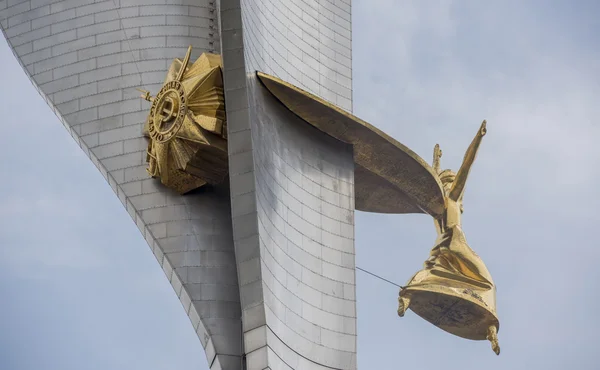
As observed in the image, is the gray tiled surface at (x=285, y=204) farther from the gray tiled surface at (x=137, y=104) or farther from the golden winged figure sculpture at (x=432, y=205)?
the gray tiled surface at (x=137, y=104)

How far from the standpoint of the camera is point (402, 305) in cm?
2194

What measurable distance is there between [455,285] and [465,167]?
206cm

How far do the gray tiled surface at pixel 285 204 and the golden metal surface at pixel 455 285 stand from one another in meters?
1.73

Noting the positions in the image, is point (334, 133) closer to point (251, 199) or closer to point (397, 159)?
point (397, 159)

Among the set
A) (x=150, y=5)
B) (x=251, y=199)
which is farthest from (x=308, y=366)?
(x=150, y=5)

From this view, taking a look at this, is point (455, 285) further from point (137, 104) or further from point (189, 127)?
point (137, 104)

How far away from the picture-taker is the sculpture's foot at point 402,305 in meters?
21.9

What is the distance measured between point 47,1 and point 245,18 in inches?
235

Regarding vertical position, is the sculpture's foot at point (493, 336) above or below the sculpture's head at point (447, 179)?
below

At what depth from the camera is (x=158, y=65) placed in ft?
73.9

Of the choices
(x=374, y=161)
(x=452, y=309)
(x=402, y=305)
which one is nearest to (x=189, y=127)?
(x=374, y=161)

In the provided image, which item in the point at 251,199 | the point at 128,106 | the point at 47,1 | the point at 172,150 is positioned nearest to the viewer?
the point at 251,199

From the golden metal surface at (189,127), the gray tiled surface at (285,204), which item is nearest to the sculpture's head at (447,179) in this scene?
the gray tiled surface at (285,204)

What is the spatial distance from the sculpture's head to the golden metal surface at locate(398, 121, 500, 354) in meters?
0.02
